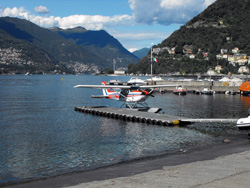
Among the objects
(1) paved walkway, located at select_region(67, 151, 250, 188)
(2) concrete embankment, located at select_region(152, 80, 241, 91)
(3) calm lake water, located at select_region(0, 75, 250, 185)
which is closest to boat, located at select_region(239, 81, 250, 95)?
(2) concrete embankment, located at select_region(152, 80, 241, 91)

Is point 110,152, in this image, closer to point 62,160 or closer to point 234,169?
point 62,160

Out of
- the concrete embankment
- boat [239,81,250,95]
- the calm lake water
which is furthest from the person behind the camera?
the concrete embankment

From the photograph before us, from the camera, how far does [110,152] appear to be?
61.1 feet

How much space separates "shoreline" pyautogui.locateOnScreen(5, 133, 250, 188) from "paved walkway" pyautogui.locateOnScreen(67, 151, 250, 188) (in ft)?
6.19

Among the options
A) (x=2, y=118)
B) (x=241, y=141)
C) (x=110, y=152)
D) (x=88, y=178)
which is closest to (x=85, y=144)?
(x=110, y=152)

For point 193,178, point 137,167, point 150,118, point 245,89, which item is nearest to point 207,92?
point 245,89

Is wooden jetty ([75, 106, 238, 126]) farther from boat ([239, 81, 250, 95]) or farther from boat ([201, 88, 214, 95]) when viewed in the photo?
boat ([239, 81, 250, 95])

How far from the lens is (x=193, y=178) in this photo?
432 inches

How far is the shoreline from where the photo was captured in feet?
42.7

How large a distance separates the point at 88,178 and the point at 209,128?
1621 centimetres

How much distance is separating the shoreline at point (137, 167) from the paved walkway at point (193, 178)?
189cm

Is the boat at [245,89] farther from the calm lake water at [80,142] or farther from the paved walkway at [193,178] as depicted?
A: the paved walkway at [193,178]

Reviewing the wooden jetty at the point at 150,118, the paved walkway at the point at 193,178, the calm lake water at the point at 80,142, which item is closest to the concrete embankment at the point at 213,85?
the wooden jetty at the point at 150,118

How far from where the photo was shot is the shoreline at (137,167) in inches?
512
